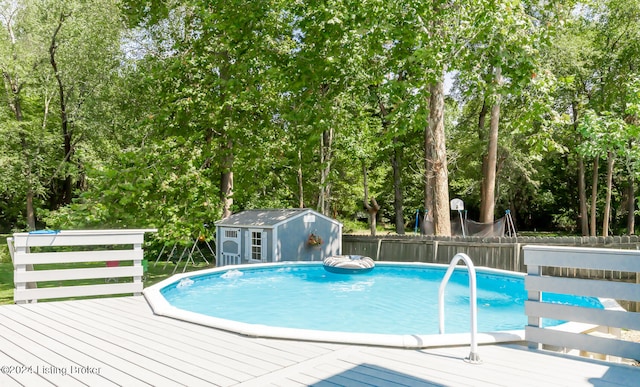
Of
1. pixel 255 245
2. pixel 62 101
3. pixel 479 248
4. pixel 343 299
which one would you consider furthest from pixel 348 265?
pixel 62 101

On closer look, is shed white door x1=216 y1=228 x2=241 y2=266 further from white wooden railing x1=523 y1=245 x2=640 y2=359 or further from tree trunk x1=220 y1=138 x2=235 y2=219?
white wooden railing x1=523 y1=245 x2=640 y2=359

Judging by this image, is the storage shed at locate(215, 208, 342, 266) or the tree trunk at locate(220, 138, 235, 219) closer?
the storage shed at locate(215, 208, 342, 266)

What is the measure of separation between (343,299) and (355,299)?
0.23 meters

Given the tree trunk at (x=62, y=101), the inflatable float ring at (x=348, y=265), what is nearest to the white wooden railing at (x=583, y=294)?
the inflatable float ring at (x=348, y=265)

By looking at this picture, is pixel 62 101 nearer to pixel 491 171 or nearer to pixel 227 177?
pixel 227 177

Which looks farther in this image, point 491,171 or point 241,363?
point 491,171

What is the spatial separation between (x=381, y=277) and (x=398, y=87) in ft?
14.8

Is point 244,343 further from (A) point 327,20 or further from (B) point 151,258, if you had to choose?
(B) point 151,258

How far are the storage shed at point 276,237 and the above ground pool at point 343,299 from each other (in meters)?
1.19

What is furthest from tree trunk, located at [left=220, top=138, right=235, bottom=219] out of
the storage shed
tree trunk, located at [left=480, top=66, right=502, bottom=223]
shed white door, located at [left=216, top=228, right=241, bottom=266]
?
tree trunk, located at [left=480, top=66, right=502, bottom=223]

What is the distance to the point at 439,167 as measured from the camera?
12133mm

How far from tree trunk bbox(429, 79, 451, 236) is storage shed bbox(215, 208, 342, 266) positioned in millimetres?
3021

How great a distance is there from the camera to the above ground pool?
6520 millimetres

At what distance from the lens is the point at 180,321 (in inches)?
179
